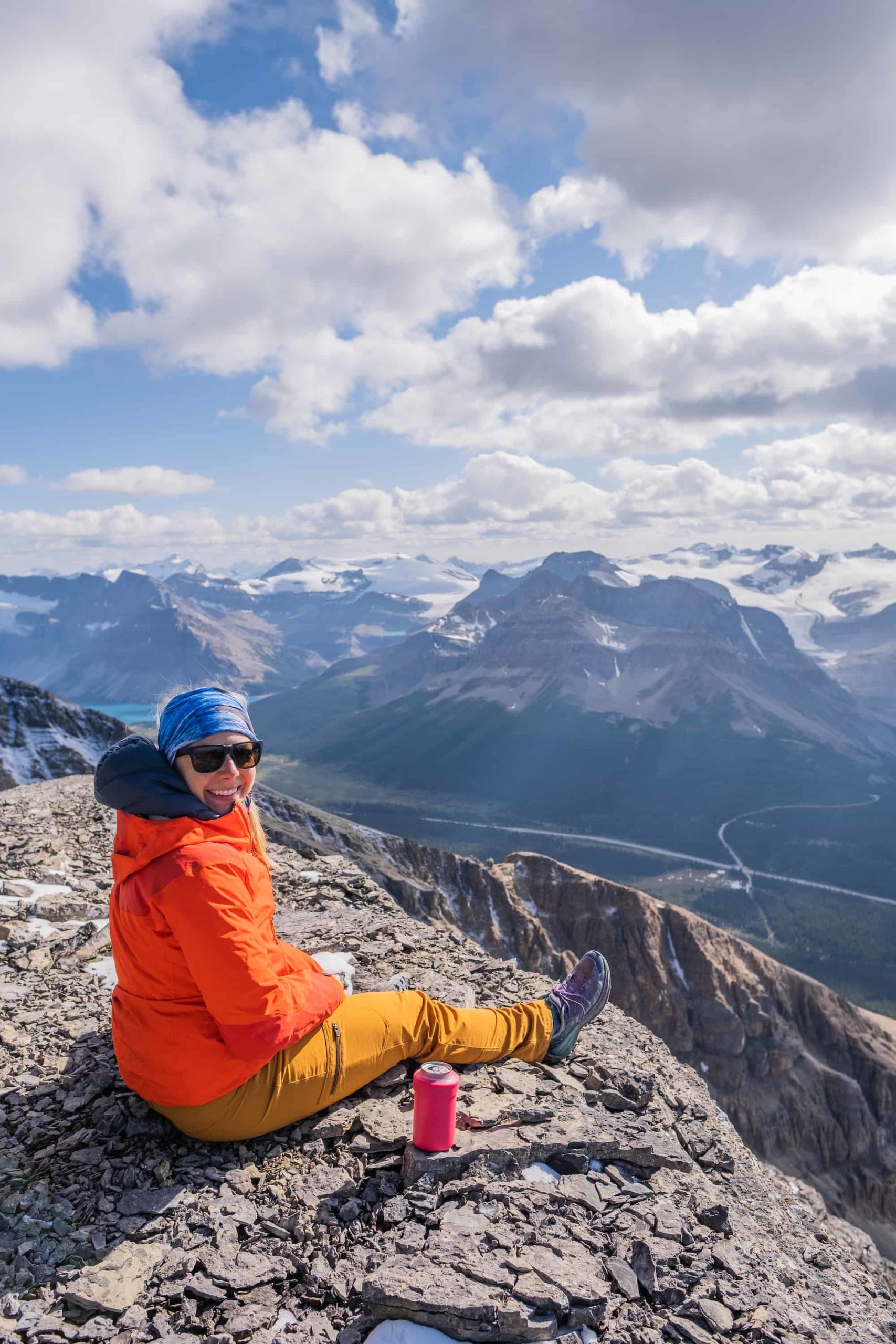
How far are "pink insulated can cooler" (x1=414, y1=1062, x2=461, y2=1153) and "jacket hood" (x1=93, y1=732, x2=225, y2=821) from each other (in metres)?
3.03

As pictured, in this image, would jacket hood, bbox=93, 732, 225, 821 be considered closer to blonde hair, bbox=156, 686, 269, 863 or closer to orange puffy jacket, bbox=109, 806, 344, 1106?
orange puffy jacket, bbox=109, 806, 344, 1106

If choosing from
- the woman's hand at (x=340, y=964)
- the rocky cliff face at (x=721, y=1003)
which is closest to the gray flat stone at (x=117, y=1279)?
the woman's hand at (x=340, y=964)

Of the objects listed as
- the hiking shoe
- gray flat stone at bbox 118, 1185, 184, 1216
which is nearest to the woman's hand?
the hiking shoe

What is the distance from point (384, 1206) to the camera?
248 inches

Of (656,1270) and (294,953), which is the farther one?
(294,953)

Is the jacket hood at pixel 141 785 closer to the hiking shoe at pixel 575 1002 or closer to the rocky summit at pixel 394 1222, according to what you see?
the rocky summit at pixel 394 1222

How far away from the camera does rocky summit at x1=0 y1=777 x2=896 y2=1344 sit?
210 inches

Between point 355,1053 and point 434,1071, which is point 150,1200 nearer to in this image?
point 355,1053

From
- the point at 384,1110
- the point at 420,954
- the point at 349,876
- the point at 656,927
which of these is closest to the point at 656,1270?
the point at 384,1110

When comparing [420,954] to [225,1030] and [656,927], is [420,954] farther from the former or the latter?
[656,927]

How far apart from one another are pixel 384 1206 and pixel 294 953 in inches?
87.3

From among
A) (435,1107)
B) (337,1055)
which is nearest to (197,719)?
(337,1055)

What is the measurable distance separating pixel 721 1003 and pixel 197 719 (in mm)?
58401

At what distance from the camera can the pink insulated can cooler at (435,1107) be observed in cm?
654
